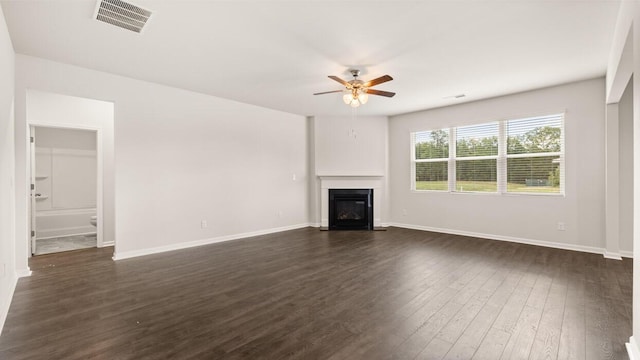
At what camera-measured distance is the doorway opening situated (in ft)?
20.0

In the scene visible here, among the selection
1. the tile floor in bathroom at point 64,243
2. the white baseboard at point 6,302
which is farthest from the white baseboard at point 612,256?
the tile floor in bathroom at point 64,243

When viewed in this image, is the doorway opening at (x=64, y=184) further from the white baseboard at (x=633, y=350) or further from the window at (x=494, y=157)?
the white baseboard at (x=633, y=350)

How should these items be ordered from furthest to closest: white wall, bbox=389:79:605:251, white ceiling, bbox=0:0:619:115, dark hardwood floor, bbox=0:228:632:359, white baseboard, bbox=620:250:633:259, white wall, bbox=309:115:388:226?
white wall, bbox=309:115:388:226, white wall, bbox=389:79:605:251, white baseboard, bbox=620:250:633:259, white ceiling, bbox=0:0:619:115, dark hardwood floor, bbox=0:228:632:359

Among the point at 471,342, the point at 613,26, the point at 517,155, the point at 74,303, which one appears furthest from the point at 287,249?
the point at 613,26

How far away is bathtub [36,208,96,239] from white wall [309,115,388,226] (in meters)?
5.02

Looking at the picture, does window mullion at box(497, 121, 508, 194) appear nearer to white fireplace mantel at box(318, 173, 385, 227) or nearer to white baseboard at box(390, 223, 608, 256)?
white baseboard at box(390, 223, 608, 256)

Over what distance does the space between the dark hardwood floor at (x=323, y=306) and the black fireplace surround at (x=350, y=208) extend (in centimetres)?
228

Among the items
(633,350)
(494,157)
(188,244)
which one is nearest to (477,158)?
(494,157)

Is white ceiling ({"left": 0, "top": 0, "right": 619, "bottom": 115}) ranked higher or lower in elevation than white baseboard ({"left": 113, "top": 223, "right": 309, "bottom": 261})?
higher

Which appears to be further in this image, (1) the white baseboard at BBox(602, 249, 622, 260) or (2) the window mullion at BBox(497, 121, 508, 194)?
(2) the window mullion at BBox(497, 121, 508, 194)

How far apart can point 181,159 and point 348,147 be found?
366cm

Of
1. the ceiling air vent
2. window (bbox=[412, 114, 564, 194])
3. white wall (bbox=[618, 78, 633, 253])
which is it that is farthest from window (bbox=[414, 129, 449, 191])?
the ceiling air vent

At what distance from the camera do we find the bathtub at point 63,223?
6023 mm

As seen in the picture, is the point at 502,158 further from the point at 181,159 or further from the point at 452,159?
the point at 181,159
